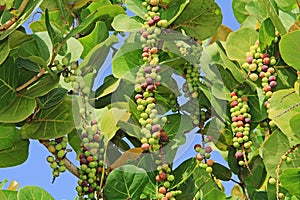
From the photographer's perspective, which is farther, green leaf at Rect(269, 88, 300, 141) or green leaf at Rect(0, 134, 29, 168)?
green leaf at Rect(0, 134, 29, 168)

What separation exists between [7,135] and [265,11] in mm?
756

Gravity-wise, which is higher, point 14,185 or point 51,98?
point 51,98

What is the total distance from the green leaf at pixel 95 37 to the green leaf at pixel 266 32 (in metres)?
0.41

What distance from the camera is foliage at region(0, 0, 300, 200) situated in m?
1.42

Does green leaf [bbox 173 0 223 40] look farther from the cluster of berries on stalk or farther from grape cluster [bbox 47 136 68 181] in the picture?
grape cluster [bbox 47 136 68 181]

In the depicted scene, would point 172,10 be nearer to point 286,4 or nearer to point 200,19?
point 200,19

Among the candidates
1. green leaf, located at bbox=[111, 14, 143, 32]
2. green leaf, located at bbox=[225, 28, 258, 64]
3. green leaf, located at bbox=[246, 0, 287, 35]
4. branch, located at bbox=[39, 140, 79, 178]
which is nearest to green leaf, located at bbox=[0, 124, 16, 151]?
branch, located at bbox=[39, 140, 79, 178]

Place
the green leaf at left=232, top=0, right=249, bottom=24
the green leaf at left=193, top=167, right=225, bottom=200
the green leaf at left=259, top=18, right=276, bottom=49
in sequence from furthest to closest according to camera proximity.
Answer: the green leaf at left=232, top=0, right=249, bottom=24 → the green leaf at left=259, top=18, right=276, bottom=49 → the green leaf at left=193, top=167, right=225, bottom=200

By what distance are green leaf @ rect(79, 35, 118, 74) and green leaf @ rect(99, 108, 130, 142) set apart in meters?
0.14

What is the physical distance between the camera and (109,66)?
5.27 feet

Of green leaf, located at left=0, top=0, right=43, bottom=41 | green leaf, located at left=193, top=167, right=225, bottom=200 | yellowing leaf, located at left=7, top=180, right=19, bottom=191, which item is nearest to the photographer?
green leaf, located at left=0, top=0, right=43, bottom=41

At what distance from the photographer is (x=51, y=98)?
1.51 metres

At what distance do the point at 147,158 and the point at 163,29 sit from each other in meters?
0.37

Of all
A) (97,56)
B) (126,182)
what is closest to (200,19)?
(97,56)
